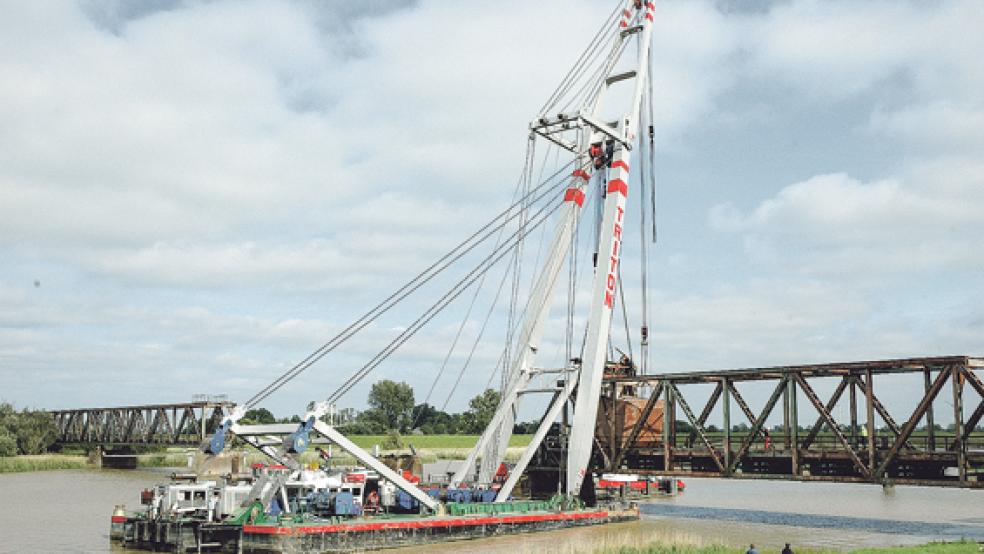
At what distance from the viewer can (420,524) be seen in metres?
33.7

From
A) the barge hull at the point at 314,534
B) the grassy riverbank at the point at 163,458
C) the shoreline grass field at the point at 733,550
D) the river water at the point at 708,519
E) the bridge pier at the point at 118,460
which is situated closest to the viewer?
the shoreline grass field at the point at 733,550

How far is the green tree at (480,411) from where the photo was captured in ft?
501

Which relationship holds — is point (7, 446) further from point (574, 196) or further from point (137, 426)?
point (574, 196)

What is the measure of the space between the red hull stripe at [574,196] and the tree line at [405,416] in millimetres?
99335

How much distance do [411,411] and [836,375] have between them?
15294cm

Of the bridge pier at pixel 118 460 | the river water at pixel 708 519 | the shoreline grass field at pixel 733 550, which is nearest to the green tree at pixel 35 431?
the bridge pier at pixel 118 460

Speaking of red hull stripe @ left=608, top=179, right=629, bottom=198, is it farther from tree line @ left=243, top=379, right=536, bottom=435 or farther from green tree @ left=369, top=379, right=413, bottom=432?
green tree @ left=369, top=379, right=413, bottom=432

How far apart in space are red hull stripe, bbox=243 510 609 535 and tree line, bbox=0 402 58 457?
72904 mm

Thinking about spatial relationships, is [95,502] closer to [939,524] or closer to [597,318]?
[597,318]

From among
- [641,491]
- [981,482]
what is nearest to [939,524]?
[981,482]

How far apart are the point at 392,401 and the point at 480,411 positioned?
1272 inches

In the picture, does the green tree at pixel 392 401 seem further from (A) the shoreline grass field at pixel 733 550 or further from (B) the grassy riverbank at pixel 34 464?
(A) the shoreline grass field at pixel 733 550

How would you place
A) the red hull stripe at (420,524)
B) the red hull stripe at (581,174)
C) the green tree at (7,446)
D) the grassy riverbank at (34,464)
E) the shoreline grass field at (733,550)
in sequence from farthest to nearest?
the green tree at (7,446) < the grassy riverbank at (34,464) < the red hull stripe at (581,174) < the red hull stripe at (420,524) < the shoreline grass field at (733,550)

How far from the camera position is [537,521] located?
3797cm
